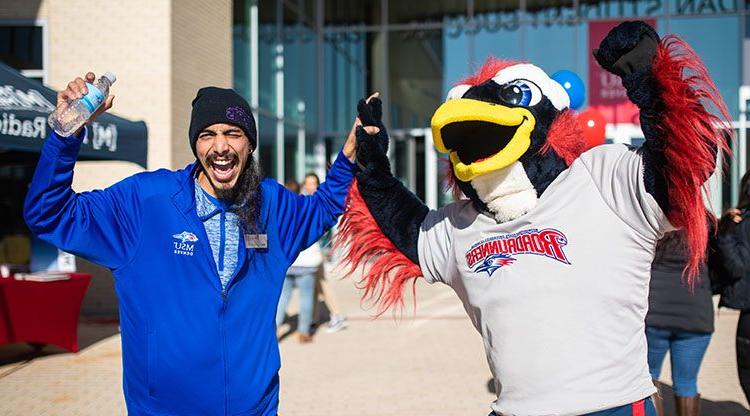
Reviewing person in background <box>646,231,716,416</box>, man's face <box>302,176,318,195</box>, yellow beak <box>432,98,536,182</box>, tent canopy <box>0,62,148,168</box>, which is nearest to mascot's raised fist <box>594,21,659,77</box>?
yellow beak <box>432,98,536,182</box>

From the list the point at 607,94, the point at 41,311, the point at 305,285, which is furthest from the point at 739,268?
the point at 607,94

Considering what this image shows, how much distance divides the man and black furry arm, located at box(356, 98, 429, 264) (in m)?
0.43

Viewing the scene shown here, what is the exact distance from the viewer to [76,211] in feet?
7.48

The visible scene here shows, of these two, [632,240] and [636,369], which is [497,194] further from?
[636,369]

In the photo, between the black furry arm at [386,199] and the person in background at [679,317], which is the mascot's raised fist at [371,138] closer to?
the black furry arm at [386,199]

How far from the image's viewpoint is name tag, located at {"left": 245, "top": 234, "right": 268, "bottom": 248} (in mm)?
2463

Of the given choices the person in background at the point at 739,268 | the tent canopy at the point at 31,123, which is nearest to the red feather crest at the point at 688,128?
the person in background at the point at 739,268

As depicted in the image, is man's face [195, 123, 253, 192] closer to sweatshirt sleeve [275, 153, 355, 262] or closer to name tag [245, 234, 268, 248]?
name tag [245, 234, 268, 248]

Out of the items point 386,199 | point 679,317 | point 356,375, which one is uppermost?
point 386,199

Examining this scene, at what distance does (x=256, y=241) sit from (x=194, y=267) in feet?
0.75

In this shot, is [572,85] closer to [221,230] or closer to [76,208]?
[221,230]

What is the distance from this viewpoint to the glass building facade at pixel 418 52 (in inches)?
598

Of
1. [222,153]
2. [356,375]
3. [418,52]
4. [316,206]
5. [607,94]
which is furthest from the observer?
[418,52]

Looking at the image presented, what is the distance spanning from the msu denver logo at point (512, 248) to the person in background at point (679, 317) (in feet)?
7.11
